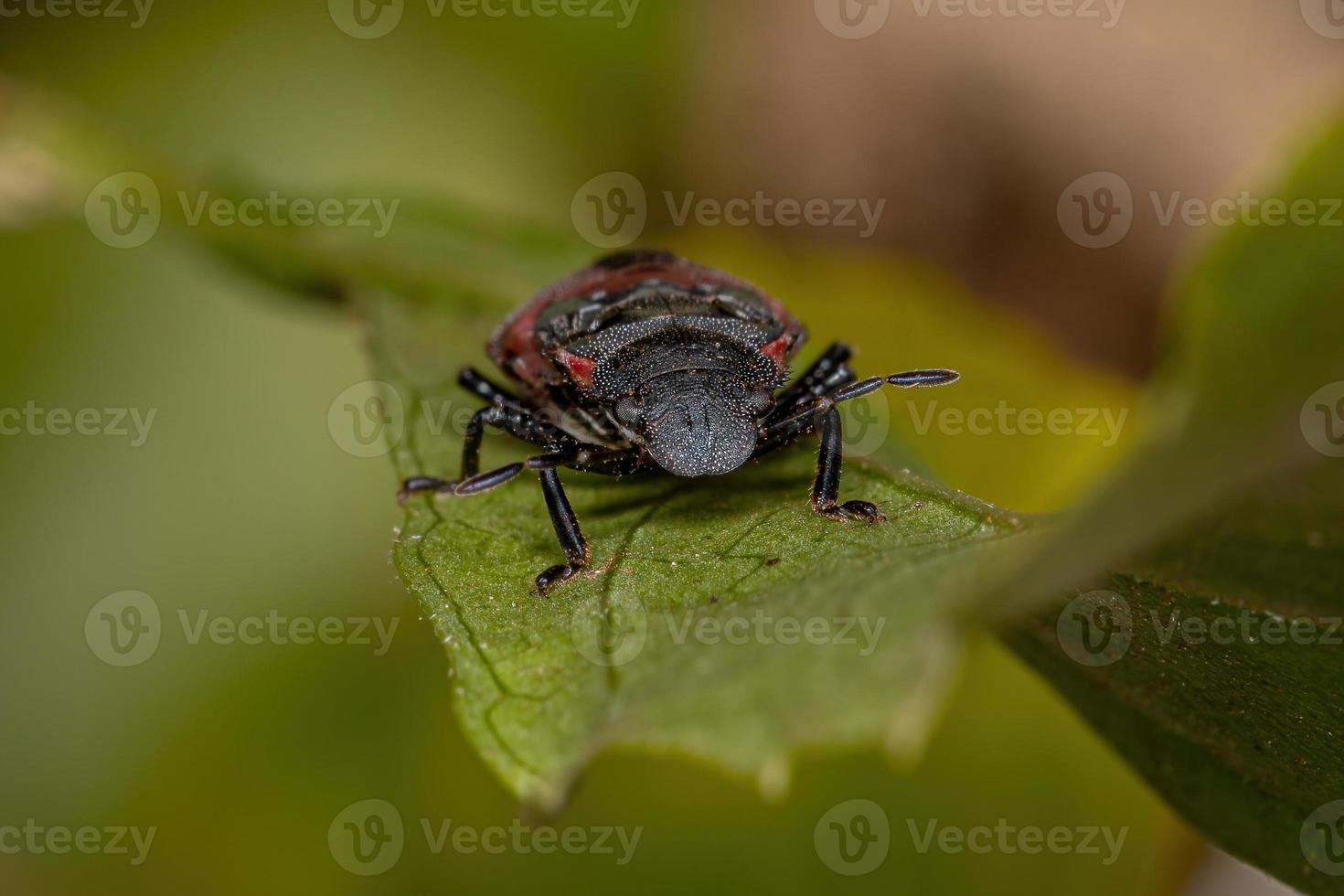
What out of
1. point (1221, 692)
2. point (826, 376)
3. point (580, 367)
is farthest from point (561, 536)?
point (1221, 692)

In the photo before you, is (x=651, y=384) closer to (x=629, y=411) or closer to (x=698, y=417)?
(x=629, y=411)

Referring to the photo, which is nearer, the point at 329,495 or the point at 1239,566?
the point at 1239,566

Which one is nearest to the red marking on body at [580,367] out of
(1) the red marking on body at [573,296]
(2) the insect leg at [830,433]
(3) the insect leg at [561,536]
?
(1) the red marking on body at [573,296]

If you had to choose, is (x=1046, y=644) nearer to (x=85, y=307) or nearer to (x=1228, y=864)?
(x=1228, y=864)

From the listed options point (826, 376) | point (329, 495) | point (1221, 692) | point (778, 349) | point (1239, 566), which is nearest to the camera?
point (1239, 566)

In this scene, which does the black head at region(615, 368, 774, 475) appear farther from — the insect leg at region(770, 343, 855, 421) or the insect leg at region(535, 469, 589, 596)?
the insect leg at region(770, 343, 855, 421)

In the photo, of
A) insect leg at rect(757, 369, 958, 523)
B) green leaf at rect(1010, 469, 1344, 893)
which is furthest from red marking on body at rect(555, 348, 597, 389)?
green leaf at rect(1010, 469, 1344, 893)
